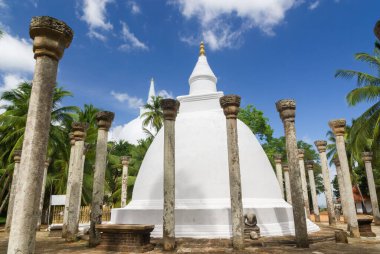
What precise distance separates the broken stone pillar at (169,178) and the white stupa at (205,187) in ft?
6.62

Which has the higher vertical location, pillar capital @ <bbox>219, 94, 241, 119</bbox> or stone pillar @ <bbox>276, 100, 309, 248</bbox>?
pillar capital @ <bbox>219, 94, 241, 119</bbox>

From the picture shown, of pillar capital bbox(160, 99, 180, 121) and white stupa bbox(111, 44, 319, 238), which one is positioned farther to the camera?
white stupa bbox(111, 44, 319, 238)

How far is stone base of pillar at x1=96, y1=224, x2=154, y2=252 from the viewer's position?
705cm

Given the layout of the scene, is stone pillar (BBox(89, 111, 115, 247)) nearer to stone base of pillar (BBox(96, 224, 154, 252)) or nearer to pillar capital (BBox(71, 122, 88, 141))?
stone base of pillar (BBox(96, 224, 154, 252))

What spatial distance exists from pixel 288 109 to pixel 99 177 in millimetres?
5725

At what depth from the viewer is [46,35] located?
4.58m

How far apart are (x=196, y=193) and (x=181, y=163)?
137 cm

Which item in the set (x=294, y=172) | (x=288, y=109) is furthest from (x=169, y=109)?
(x=294, y=172)

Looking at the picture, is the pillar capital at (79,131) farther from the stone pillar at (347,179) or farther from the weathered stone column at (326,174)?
the weathered stone column at (326,174)

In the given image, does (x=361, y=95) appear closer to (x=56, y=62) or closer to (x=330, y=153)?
(x=56, y=62)

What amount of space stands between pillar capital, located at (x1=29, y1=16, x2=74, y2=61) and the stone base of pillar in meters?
4.49

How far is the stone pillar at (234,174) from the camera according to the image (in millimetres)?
6926

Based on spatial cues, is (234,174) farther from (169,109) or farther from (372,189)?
(372,189)

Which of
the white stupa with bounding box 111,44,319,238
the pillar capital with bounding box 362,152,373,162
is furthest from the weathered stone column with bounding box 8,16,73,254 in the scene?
the pillar capital with bounding box 362,152,373,162
